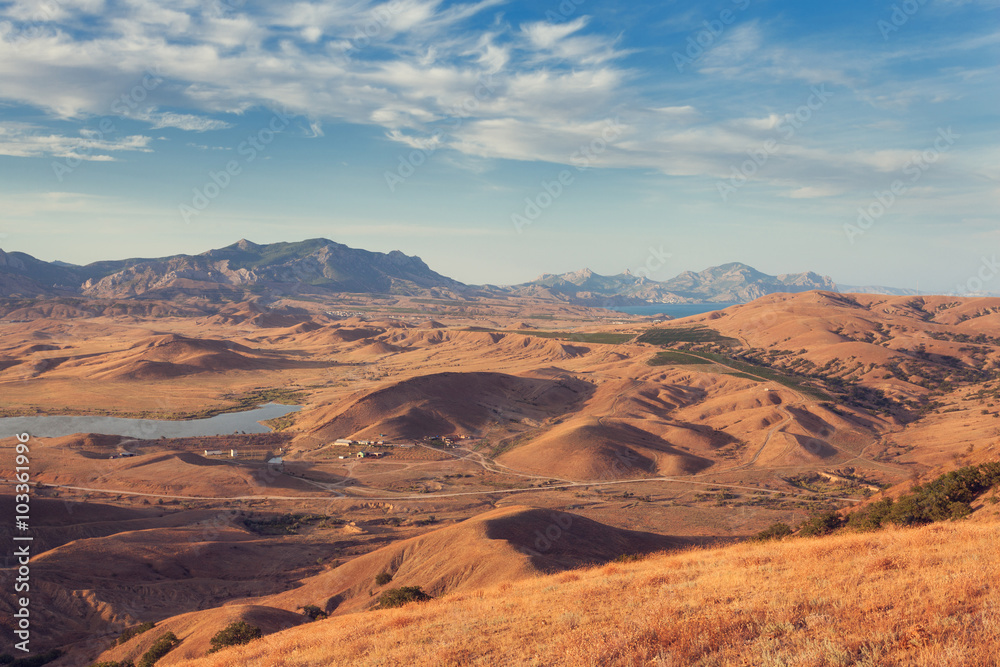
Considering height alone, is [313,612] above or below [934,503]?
below

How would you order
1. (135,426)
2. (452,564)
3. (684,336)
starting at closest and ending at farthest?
(452,564) → (135,426) → (684,336)

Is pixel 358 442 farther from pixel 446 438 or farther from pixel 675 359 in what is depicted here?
pixel 675 359

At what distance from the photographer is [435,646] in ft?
41.2

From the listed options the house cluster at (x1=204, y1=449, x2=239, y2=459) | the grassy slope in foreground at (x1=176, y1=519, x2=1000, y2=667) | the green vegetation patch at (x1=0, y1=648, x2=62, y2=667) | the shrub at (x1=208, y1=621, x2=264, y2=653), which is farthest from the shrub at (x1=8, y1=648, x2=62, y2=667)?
the house cluster at (x1=204, y1=449, x2=239, y2=459)

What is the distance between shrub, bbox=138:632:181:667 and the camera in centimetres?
2302

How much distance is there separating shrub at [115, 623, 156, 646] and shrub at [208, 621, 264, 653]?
27.4ft

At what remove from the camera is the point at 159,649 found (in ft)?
78.4

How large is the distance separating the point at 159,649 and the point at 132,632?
561cm

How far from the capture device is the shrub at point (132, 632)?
2721 cm

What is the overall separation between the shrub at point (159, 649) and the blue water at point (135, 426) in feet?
220

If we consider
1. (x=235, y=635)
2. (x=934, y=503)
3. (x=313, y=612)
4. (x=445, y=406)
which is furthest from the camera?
(x=445, y=406)

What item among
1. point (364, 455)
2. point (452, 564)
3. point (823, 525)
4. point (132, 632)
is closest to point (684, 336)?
point (364, 455)

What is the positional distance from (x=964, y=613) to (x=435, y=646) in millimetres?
10250

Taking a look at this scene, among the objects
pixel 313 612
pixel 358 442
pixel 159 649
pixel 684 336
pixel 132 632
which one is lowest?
pixel 358 442
